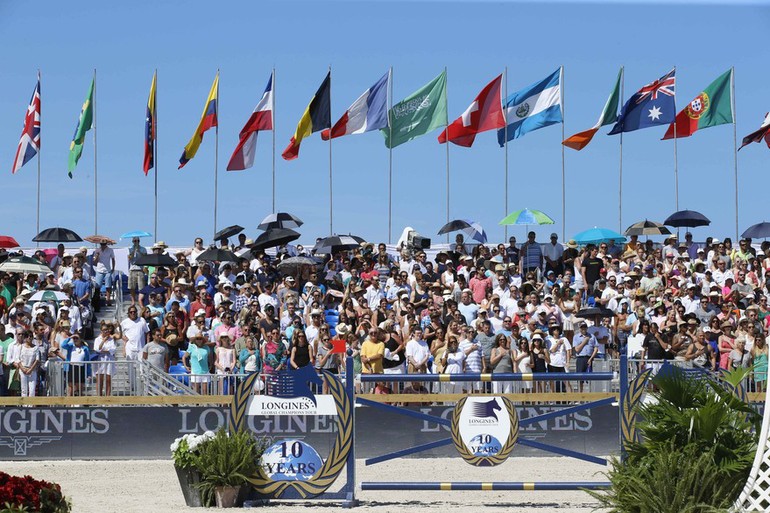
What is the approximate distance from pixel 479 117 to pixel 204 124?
7112 millimetres

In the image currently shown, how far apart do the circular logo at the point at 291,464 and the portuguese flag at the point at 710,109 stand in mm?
20436

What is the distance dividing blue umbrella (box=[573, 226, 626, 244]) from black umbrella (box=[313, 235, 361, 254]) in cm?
522

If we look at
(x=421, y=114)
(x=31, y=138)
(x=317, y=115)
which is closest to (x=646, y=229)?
(x=421, y=114)

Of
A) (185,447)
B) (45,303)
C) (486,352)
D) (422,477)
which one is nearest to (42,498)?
(185,447)

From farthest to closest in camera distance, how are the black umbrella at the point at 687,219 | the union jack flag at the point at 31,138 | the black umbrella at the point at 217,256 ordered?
1. the union jack flag at the point at 31,138
2. the black umbrella at the point at 687,219
3. the black umbrella at the point at 217,256

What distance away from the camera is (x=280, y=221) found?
28.6 meters

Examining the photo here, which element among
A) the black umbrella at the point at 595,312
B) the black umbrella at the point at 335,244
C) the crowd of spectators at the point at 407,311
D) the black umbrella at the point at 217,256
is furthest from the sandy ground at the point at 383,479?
the black umbrella at the point at 335,244

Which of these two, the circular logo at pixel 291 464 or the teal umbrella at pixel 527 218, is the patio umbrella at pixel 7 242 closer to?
the teal umbrella at pixel 527 218

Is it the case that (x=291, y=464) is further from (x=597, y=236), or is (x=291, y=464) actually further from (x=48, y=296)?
(x=597, y=236)

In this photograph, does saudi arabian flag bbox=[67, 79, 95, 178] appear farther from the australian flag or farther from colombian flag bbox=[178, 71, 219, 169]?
the australian flag

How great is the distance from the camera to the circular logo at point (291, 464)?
12.7 m

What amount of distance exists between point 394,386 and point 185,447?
235 inches

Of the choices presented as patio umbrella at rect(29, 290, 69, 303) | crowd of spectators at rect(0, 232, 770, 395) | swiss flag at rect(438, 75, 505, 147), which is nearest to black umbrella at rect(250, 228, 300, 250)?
crowd of spectators at rect(0, 232, 770, 395)

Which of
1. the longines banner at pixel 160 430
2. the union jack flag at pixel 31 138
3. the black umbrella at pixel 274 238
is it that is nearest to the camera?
the longines banner at pixel 160 430
